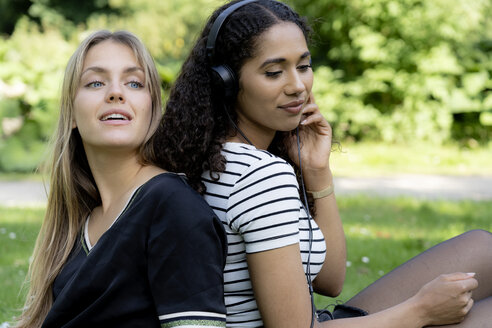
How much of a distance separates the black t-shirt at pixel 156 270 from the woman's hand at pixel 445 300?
707 millimetres

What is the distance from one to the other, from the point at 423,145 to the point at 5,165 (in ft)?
21.0

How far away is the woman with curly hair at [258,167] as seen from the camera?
1788mm

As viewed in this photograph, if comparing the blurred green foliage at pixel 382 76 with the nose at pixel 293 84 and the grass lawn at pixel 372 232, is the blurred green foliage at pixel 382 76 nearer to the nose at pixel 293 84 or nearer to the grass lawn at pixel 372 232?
the grass lawn at pixel 372 232

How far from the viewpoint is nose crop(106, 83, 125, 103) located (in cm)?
202

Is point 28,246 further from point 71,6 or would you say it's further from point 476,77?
point 71,6

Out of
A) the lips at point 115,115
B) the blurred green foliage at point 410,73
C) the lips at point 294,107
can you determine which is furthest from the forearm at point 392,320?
the blurred green foliage at point 410,73

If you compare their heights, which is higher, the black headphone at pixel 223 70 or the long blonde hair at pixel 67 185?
the black headphone at pixel 223 70

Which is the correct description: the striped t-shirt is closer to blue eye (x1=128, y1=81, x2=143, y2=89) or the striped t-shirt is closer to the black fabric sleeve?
the black fabric sleeve

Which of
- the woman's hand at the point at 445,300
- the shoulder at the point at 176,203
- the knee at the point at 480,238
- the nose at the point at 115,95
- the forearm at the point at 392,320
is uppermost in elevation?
the nose at the point at 115,95

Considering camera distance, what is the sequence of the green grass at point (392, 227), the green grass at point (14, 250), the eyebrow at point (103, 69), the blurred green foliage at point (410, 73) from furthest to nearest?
1. the blurred green foliage at point (410, 73)
2. the green grass at point (392, 227)
3. the green grass at point (14, 250)
4. the eyebrow at point (103, 69)

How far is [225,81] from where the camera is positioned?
1.96 m

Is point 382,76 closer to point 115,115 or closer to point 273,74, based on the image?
point 273,74

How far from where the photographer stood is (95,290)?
5.90 feet

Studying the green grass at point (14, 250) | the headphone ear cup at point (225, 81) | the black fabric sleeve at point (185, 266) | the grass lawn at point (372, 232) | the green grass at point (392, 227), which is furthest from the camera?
the green grass at point (392, 227)
